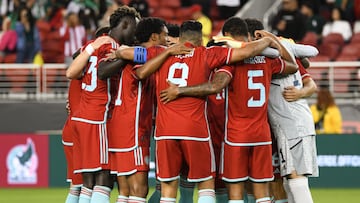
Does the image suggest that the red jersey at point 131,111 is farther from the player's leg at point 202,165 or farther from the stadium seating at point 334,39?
the stadium seating at point 334,39

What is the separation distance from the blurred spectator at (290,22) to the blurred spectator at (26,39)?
4.97 m

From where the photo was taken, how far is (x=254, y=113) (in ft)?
36.1

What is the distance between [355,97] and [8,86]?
6716 mm

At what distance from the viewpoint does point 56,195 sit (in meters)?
17.4

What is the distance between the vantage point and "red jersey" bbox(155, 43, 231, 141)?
10781 mm

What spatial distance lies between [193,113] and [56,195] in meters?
7.08

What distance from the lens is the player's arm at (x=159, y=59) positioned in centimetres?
1076

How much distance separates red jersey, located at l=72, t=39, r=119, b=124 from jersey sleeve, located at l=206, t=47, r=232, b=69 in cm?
120

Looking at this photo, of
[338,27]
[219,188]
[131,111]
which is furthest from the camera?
[338,27]

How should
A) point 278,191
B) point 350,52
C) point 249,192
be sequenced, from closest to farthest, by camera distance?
point 249,192
point 278,191
point 350,52

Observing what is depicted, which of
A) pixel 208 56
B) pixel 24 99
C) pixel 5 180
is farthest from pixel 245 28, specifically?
pixel 24 99

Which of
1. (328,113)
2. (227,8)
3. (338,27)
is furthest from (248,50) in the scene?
(227,8)

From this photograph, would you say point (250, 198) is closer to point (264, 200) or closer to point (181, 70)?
point (264, 200)

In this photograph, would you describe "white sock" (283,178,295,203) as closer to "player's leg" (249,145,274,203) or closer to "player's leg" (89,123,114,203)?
"player's leg" (249,145,274,203)
